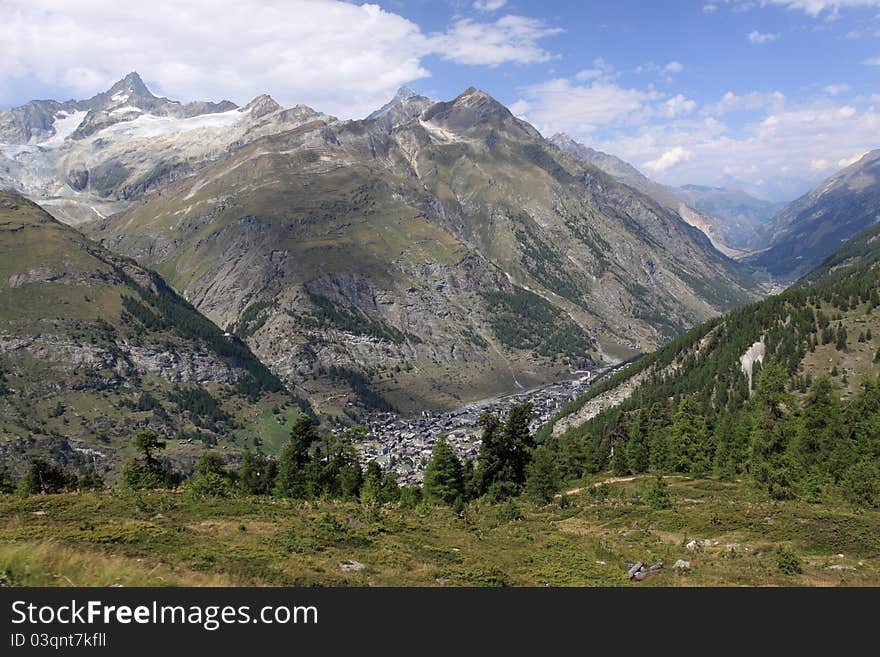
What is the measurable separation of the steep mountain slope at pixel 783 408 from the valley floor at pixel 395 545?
1793 centimetres

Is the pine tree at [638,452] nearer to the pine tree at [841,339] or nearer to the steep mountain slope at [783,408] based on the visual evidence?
the steep mountain slope at [783,408]

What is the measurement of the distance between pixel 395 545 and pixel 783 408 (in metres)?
115

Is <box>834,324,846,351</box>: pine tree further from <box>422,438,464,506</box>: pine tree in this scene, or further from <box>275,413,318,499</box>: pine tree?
<box>275,413,318,499</box>: pine tree

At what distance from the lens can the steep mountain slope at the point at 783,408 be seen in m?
66.7

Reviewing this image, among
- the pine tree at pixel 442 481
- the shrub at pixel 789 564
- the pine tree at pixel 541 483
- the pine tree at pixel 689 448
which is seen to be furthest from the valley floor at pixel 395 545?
the pine tree at pixel 689 448

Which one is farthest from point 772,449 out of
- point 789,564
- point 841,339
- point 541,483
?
point 841,339

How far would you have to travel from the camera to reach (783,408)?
12194cm

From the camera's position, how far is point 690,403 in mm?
109062

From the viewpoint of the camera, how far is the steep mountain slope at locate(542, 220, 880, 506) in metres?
66.7

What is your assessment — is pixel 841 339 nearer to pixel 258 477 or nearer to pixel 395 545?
pixel 258 477

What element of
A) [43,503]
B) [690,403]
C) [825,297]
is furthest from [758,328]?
[43,503]
